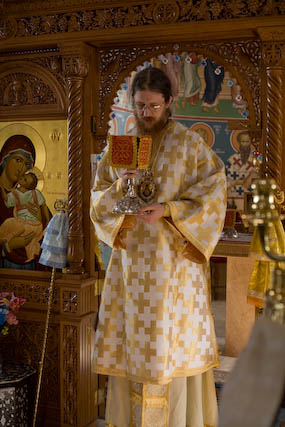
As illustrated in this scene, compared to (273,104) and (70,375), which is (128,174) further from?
(70,375)

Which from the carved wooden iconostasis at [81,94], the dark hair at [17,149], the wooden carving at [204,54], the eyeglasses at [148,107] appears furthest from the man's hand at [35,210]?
the eyeglasses at [148,107]

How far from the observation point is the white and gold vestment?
117 inches

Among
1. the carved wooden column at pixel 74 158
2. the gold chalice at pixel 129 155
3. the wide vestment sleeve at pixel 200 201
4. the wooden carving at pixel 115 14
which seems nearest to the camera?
the gold chalice at pixel 129 155

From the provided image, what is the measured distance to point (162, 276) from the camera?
9.76 ft

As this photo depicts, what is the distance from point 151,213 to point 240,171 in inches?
210

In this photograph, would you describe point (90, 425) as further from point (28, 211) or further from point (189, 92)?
point (189, 92)

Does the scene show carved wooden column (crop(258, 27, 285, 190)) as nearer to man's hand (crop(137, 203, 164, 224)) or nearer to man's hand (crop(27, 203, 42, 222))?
man's hand (crop(137, 203, 164, 224))

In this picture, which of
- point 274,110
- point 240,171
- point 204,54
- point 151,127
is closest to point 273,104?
point 274,110

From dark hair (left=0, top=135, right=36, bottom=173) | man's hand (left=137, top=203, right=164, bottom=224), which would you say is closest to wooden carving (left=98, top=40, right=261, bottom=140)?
dark hair (left=0, top=135, right=36, bottom=173)

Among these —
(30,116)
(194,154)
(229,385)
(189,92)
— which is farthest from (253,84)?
(189,92)

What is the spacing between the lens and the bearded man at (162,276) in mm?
2965

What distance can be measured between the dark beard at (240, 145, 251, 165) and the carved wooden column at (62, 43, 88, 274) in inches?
183

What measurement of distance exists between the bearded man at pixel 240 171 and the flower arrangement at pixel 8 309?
4672 mm

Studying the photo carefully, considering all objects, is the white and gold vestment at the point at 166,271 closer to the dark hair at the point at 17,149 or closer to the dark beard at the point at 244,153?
the dark hair at the point at 17,149
